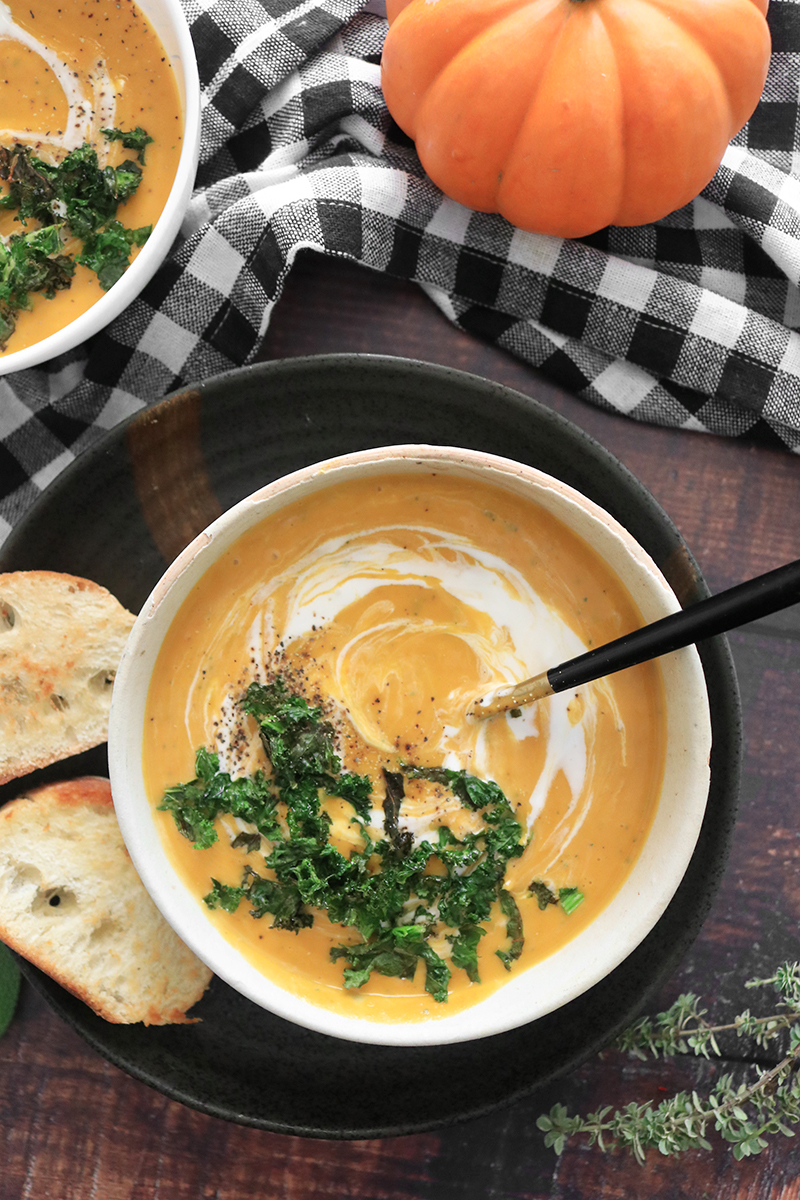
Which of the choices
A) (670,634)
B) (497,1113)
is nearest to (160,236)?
(670,634)

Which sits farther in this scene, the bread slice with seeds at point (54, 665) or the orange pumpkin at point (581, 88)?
the bread slice with seeds at point (54, 665)

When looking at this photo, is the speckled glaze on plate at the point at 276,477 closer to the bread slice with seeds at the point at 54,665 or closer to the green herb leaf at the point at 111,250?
the bread slice with seeds at the point at 54,665

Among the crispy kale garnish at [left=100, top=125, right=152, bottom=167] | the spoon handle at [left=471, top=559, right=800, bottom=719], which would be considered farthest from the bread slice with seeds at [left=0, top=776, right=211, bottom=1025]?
the crispy kale garnish at [left=100, top=125, right=152, bottom=167]

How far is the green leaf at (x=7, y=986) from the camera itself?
2.27 m

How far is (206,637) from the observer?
6.46 ft

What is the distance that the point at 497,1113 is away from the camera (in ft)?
7.55

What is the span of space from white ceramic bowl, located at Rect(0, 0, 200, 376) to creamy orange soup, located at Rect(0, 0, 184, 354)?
0.08m

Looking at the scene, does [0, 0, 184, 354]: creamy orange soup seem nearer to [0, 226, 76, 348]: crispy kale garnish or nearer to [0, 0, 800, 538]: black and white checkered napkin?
[0, 226, 76, 348]: crispy kale garnish

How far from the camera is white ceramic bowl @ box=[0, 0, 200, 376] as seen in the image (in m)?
2.00

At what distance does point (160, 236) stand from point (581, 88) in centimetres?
90

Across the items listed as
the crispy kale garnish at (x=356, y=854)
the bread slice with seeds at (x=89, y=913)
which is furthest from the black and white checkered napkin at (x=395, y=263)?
the crispy kale garnish at (x=356, y=854)

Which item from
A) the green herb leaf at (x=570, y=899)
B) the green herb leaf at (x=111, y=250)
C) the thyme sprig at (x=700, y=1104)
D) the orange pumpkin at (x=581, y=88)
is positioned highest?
the green herb leaf at (x=111, y=250)

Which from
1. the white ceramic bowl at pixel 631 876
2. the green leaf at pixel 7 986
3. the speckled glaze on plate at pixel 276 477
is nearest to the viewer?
the white ceramic bowl at pixel 631 876

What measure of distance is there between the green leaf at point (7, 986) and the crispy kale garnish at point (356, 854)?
65cm
